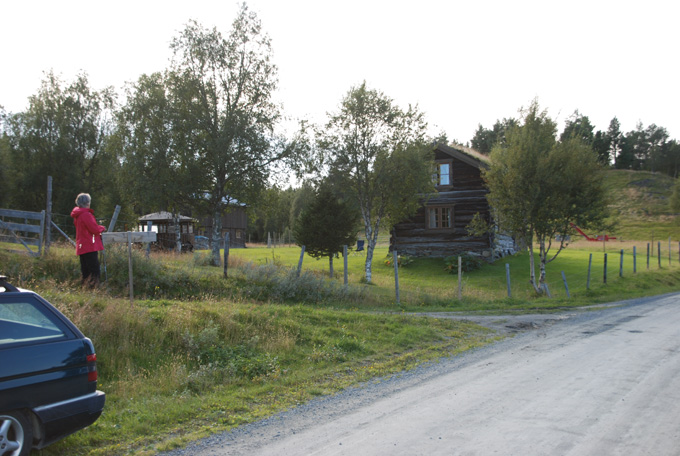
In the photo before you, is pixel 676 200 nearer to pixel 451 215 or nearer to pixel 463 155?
pixel 463 155

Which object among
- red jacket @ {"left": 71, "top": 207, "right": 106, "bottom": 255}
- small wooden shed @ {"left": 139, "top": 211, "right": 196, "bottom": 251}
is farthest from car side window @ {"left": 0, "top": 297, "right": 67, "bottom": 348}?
small wooden shed @ {"left": 139, "top": 211, "right": 196, "bottom": 251}

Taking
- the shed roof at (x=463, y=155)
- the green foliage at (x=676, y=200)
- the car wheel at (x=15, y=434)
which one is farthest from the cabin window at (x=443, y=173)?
the green foliage at (x=676, y=200)

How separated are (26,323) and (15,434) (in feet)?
3.15

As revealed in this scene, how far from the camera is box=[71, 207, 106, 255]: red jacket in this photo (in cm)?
955

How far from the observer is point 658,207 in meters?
90.1

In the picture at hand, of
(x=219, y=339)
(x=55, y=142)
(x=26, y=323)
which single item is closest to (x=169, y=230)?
(x=55, y=142)

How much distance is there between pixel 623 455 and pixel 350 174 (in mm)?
23841

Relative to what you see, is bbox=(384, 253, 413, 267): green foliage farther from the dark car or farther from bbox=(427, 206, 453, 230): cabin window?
the dark car

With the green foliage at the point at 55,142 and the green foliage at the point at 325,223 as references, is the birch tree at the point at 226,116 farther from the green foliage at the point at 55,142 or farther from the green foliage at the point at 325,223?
the green foliage at the point at 55,142

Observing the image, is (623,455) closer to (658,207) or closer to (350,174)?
(350,174)

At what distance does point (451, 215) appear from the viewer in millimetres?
33562

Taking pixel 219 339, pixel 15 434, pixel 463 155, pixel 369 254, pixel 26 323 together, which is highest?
pixel 463 155

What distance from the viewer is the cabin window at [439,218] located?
33812 mm

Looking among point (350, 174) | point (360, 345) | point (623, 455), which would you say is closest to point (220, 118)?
point (350, 174)
